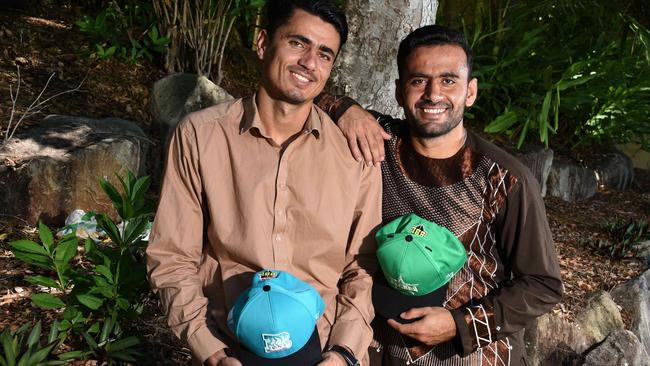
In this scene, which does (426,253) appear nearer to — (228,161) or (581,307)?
(228,161)

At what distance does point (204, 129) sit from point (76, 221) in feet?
6.89

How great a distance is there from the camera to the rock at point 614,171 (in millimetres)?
8711

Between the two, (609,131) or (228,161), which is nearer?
(228,161)

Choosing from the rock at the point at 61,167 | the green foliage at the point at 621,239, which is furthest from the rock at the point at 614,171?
the rock at the point at 61,167

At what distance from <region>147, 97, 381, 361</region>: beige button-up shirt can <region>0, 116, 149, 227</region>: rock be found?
2110mm

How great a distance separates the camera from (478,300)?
2488 millimetres

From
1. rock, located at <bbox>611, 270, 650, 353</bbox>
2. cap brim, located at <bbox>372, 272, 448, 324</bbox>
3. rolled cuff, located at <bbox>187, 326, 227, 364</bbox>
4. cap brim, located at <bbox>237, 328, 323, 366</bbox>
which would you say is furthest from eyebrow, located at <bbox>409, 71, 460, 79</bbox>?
rock, located at <bbox>611, 270, 650, 353</bbox>

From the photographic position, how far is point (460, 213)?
2482 mm

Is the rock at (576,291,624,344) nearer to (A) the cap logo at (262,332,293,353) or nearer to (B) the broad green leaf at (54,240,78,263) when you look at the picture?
(A) the cap logo at (262,332,293,353)

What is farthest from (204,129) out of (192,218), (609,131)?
(609,131)

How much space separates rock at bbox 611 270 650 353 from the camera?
550 cm

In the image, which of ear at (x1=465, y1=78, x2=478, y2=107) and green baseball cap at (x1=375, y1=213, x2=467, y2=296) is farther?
ear at (x1=465, y1=78, x2=478, y2=107)

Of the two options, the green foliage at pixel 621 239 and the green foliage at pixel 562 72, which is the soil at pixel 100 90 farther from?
the green foliage at pixel 562 72

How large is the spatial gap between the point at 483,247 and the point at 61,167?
111 inches
